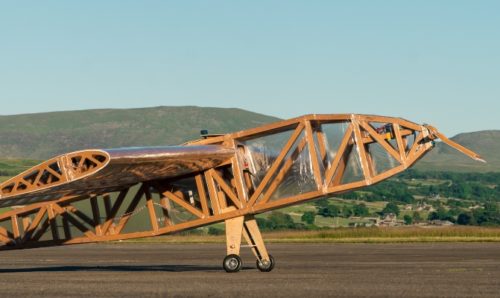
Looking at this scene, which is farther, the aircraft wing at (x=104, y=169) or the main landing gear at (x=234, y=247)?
the main landing gear at (x=234, y=247)

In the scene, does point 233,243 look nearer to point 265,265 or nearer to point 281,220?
point 265,265

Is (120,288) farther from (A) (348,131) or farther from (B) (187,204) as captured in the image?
(A) (348,131)

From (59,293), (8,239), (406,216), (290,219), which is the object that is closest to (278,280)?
(59,293)

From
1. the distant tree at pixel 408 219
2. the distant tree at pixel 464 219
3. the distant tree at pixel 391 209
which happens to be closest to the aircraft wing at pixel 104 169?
the distant tree at pixel 408 219

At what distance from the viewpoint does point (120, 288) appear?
20.7 meters

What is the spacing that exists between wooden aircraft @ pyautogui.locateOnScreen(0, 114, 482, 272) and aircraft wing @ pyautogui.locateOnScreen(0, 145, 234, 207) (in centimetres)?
4

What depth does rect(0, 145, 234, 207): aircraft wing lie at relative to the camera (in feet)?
70.4

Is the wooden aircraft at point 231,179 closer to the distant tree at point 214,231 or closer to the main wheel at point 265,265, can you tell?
the main wheel at point 265,265

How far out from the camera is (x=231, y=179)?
26906 millimetres

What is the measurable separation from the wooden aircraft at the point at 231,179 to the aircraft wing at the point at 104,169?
1.7 inches

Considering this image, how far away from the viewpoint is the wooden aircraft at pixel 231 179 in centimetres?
2455

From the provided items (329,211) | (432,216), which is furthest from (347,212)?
(432,216)

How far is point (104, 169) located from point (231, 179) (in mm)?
5690

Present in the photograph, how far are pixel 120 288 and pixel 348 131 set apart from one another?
8.00 m
